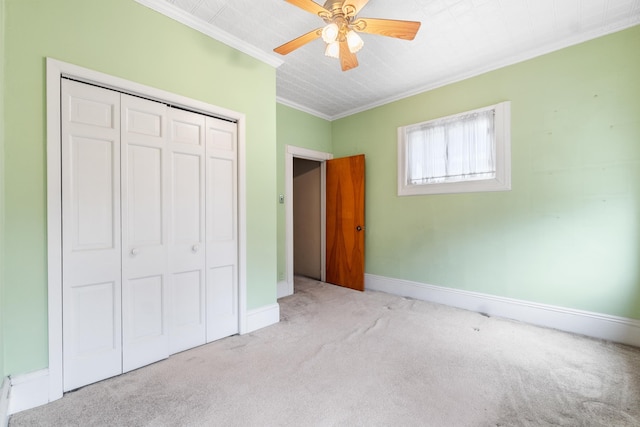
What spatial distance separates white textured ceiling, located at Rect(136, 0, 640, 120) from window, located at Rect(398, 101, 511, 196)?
21.6 inches

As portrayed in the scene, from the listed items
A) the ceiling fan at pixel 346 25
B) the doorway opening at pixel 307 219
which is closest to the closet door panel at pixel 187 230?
the ceiling fan at pixel 346 25

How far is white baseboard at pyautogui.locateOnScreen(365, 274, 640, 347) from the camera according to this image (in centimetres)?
234

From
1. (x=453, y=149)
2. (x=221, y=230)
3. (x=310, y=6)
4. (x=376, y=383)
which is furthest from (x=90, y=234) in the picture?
(x=453, y=149)

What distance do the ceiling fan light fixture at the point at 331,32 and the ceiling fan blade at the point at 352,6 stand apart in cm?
10

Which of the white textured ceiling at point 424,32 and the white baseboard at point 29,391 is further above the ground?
the white textured ceiling at point 424,32

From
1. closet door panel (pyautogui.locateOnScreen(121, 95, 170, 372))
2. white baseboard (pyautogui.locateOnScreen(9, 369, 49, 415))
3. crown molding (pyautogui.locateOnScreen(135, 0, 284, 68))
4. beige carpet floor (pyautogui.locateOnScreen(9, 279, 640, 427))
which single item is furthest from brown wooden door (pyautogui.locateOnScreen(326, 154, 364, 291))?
white baseboard (pyautogui.locateOnScreen(9, 369, 49, 415))

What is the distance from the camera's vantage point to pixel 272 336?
2521mm

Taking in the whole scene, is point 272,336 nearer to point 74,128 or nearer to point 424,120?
point 74,128

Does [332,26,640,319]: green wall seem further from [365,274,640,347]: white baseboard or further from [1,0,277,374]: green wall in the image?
[1,0,277,374]: green wall

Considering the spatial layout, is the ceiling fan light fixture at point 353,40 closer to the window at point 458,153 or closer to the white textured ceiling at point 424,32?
the white textured ceiling at point 424,32

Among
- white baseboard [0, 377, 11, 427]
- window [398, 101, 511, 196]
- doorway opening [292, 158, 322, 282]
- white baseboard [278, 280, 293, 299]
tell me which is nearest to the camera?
white baseboard [0, 377, 11, 427]

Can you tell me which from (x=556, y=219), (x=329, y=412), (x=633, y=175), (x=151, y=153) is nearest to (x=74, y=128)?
(x=151, y=153)

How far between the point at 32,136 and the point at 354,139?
364 centimetres

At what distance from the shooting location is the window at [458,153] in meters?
2.94
